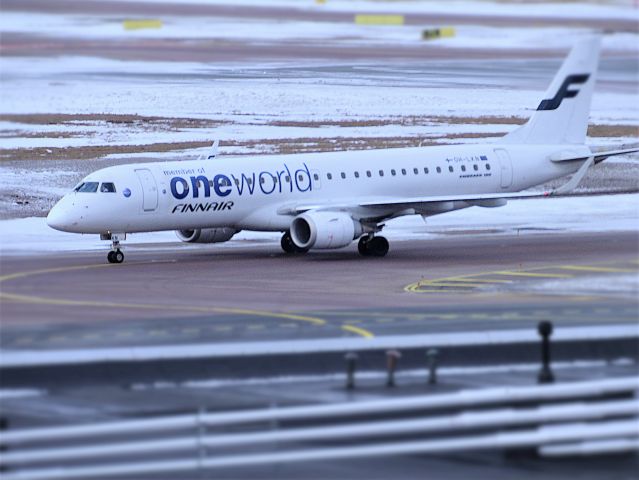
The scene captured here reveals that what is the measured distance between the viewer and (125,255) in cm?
4491

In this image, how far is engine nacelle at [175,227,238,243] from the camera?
45906 mm

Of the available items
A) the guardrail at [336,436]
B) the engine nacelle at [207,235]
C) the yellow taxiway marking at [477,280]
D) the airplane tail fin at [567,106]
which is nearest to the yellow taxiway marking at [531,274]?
the yellow taxiway marking at [477,280]

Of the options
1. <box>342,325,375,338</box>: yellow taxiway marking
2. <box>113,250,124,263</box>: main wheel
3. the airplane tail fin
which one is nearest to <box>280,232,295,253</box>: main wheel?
<box>113,250,124,263</box>: main wheel

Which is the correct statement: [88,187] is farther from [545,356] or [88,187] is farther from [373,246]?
[545,356]

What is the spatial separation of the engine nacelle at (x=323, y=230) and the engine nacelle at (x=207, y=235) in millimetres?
2643

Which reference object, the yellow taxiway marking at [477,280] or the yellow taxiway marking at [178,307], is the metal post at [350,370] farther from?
the yellow taxiway marking at [477,280]

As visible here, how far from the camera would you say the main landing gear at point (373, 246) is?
44.4 metres

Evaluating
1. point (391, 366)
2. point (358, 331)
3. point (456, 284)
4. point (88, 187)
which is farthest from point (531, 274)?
point (391, 366)

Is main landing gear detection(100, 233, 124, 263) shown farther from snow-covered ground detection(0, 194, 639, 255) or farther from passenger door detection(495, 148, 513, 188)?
passenger door detection(495, 148, 513, 188)

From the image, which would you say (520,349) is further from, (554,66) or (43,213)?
(554,66)

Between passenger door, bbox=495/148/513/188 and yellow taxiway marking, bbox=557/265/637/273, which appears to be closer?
yellow taxiway marking, bbox=557/265/637/273

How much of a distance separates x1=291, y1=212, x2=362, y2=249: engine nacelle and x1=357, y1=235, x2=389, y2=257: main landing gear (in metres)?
0.47

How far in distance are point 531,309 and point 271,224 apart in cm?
1539

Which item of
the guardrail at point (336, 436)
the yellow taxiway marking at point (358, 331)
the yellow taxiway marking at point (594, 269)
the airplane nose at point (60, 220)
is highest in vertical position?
the airplane nose at point (60, 220)
